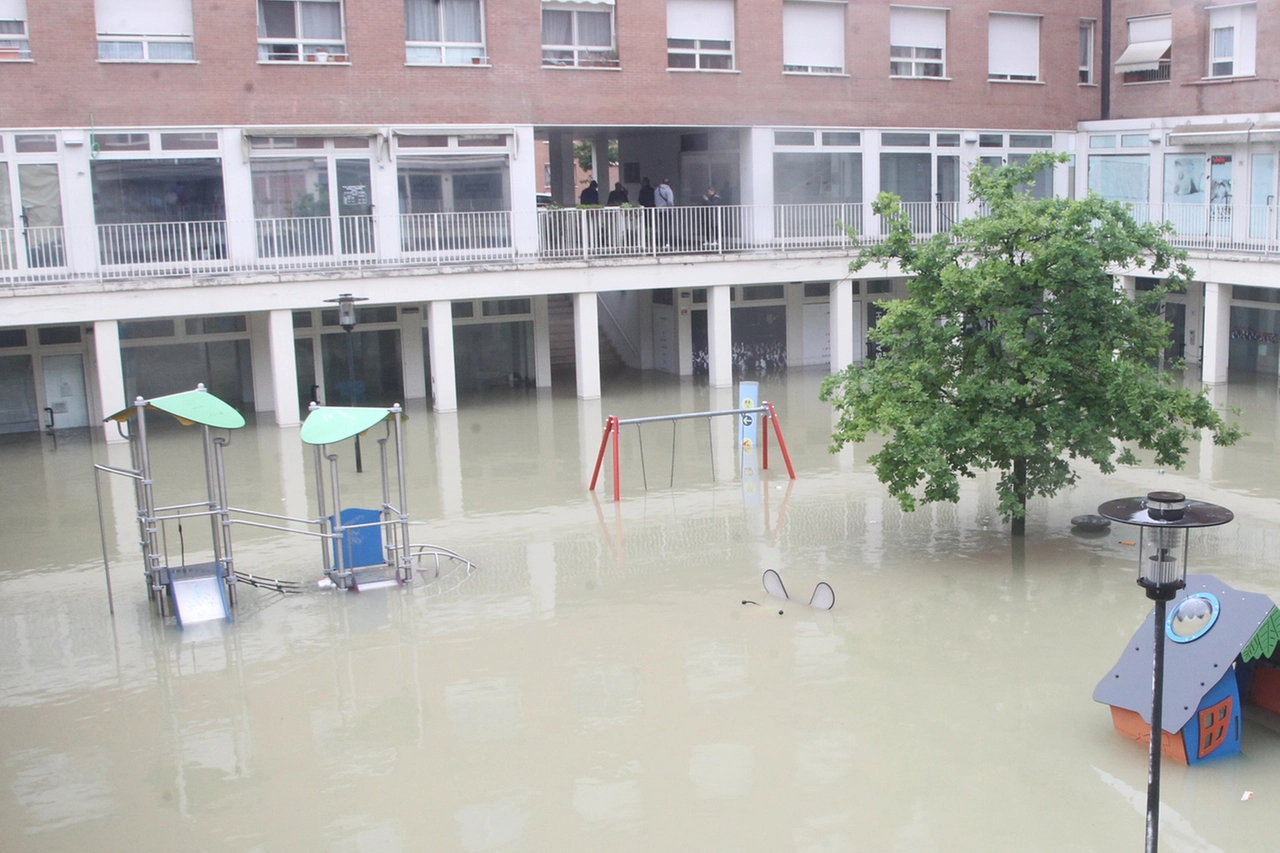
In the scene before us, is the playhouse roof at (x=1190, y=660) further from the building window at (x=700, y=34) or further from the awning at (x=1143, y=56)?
Answer: the awning at (x=1143, y=56)

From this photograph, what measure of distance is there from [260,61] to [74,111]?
2.90m

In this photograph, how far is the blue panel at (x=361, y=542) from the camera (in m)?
12.8

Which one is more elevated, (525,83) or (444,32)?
(444,32)

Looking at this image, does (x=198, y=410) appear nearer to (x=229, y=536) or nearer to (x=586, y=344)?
(x=229, y=536)

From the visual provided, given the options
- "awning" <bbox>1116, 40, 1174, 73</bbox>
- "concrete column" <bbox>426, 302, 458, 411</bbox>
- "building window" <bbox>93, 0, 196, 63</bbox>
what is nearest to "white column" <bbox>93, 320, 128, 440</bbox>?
"building window" <bbox>93, 0, 196, 63</bbox>

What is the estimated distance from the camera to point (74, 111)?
66.7 ft

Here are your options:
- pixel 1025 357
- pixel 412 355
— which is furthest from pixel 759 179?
pixel 1025 357

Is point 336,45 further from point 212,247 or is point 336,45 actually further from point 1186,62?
point 1186,62

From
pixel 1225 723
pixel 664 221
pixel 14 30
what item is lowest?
pixel 1225 723

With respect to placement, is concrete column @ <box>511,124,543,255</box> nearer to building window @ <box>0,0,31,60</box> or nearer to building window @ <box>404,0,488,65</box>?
building window @ <box>404,0,488,65</box>

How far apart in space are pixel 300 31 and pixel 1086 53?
634 inches

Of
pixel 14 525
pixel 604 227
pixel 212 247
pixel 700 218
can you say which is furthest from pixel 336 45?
pixel 14 525

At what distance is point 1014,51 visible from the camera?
1064 inches

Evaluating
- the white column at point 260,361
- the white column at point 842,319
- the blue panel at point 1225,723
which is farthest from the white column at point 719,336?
the blue panel at point 1225,723
